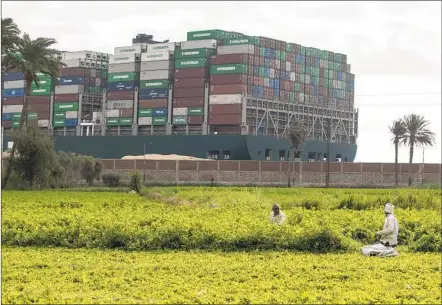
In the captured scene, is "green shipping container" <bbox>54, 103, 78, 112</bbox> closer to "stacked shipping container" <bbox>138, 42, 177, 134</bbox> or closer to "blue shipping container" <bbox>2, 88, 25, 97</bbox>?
"blue shipping container" <bbox>2, 88, 25, 97</bbox>

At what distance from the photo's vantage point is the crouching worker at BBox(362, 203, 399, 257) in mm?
13500

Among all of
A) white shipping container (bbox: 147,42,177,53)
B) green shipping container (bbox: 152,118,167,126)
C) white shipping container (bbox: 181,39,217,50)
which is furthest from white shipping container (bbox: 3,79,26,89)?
white shipping container (bbox: 181,39,217,50)

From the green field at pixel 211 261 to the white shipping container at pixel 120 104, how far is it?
81606 millimetres

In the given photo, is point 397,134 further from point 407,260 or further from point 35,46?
point 407,260

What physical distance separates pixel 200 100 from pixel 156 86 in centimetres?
869

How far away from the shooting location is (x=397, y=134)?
239 ft

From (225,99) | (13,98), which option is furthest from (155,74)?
(13,98)

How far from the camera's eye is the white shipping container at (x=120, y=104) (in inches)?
3885

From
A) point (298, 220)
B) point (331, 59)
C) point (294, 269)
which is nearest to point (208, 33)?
point (331, 59)

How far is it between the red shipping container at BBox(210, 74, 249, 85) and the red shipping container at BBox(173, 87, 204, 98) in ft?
7.99

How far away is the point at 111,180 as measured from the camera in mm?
64062

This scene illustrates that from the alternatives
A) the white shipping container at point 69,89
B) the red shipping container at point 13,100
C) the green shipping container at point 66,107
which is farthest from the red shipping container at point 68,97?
the red shipping container at point 13,100

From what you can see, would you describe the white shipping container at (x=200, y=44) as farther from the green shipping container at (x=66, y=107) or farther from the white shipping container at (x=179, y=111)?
the green shipping container at (x=66, y=107)

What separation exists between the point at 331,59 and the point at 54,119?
1784 inches
